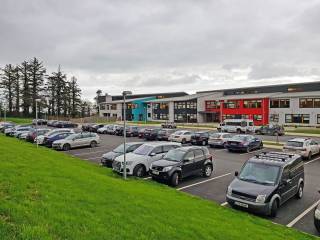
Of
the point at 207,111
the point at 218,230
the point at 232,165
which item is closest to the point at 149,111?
the point at 207,111

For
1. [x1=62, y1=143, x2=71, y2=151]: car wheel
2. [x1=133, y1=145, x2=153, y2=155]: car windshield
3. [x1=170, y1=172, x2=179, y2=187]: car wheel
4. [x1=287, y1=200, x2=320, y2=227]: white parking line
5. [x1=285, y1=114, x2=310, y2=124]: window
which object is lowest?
[x1=287, y1=200, x2=320, y2=227]: white parking line

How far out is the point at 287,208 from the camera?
457 inches

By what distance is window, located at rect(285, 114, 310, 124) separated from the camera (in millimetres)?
58500

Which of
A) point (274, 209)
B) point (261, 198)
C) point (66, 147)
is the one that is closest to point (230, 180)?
point (274, 209)

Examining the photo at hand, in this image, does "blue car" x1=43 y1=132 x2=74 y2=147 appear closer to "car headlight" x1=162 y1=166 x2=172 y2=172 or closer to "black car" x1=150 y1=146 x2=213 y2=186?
"black car" x1=150 y1=146 x2=213 y2=186

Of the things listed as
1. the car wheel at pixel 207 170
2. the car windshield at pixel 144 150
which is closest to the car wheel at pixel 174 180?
the car wheel at pixel 207 170

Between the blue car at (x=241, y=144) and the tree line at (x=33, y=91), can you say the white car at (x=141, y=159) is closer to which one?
the blue car at (x=241, y=144)

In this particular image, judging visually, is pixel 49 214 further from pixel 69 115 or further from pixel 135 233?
pixel 69 115

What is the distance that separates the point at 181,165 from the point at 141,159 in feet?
8.28

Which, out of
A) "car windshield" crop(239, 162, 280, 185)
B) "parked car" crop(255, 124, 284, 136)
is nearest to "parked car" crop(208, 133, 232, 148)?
"car windshield" crop(239, 162, 280, 185)

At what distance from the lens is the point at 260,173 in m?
11.7

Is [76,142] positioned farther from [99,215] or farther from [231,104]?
[231,104]

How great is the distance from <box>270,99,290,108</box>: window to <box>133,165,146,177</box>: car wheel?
52.4 metres

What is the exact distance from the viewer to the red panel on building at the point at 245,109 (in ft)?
210
